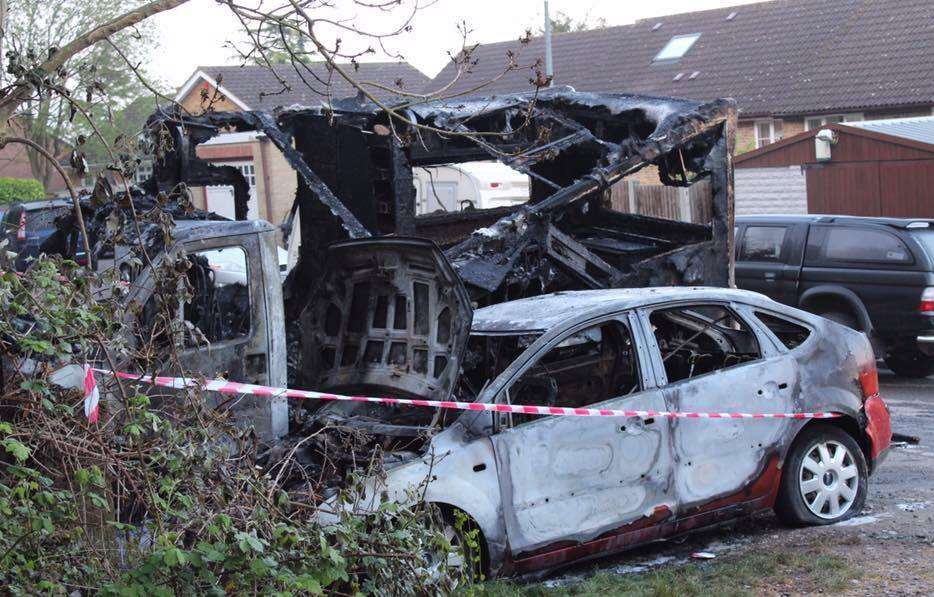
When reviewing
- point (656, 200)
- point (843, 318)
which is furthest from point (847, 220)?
point (656, 200)

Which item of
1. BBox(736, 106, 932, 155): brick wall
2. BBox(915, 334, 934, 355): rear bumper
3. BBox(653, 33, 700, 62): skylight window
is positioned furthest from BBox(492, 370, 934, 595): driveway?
BBox(653, 33, 700, 62): skylight window

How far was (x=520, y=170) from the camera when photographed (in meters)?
10.4

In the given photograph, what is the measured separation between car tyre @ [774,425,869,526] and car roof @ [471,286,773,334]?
3.13ft

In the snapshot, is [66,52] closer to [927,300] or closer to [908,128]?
[927,300]

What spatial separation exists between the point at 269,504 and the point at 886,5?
30.3 m

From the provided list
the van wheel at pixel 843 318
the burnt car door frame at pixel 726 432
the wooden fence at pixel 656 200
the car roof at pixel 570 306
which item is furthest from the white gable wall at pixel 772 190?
the burnt car door frame at pixel 726 432

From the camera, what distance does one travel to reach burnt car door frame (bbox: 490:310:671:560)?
235 inches

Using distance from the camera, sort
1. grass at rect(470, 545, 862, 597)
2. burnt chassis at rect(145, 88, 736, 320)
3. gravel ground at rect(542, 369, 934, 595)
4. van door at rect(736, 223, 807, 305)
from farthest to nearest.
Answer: van door at rect(736, 223, 807, 305) → burnt chassis at rect(145, 88, 736, 320) → gravel ground at rect(542, 369, 934, 595) → grass at rect(470, 545, 862, 597)

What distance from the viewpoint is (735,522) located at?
7.29m

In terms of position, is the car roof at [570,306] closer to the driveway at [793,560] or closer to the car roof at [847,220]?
the driveway at [793,560]

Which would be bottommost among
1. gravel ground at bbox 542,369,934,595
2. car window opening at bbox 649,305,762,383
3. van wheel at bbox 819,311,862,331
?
gravel ground at bbox 542,369,934,595

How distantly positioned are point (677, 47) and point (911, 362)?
23820 millimetres

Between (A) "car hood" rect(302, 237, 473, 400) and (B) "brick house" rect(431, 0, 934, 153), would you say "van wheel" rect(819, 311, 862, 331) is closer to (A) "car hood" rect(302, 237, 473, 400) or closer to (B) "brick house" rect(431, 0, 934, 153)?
(A) "car hood" rect(302, 237, 473, 400)

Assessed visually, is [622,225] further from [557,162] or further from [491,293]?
[491,293]
